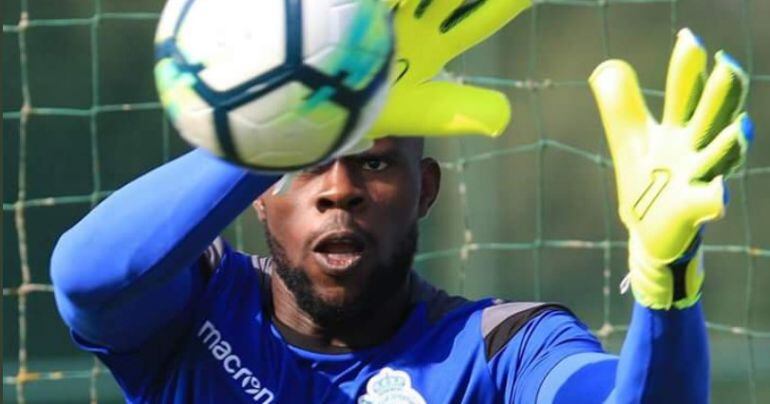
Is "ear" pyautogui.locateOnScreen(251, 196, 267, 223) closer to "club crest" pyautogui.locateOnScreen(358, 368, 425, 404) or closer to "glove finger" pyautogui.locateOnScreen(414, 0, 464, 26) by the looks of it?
"club crest" pyautogui.locateOnScreen(358, 368, 425, 404)

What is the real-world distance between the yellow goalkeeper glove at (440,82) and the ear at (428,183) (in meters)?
0.46

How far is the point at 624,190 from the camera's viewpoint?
2207 millimetres

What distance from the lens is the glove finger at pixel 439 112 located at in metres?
2.40

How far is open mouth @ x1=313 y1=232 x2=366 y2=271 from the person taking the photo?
2.67 meters

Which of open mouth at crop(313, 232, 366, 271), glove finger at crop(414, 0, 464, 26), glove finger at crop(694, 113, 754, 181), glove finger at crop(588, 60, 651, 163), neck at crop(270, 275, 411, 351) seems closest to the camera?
glove finger at crop(694, 113, 754, 181)

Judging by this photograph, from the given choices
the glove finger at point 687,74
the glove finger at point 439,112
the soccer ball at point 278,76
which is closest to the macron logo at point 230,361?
the glove finger at point 439,112

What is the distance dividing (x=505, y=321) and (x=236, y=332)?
1.38 feet

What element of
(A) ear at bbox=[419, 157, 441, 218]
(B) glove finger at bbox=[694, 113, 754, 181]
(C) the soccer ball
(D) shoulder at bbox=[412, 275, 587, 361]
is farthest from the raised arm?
(A) ear at bbox=[419, 157, 441, 218]

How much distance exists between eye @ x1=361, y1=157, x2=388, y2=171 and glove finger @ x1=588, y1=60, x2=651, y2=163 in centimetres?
55

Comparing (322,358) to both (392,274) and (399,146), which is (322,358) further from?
(399,146)

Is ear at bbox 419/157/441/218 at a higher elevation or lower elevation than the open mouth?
higher

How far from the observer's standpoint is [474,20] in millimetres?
2416

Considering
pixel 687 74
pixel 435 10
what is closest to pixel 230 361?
pixel 435 10

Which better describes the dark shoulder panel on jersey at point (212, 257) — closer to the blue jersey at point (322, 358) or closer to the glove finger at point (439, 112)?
the blue jersey at point (322, 358)
